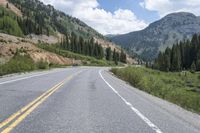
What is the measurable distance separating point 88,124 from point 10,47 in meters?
85.9

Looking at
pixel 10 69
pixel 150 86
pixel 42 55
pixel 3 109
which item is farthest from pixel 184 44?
pixel 3 109

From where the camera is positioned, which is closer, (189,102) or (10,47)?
(189,102)

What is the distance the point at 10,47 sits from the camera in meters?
91.3

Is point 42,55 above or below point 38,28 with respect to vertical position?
below

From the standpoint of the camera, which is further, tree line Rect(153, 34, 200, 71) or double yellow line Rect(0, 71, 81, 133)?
tree line Rect(153, 34, 200, 71)

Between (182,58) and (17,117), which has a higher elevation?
(182,58)

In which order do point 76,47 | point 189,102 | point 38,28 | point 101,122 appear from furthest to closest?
1. point 38,28
2. point 76,47
3. point 189,102
4. point 101,122

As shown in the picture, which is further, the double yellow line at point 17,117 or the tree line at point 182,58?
the tree line at point 182,58

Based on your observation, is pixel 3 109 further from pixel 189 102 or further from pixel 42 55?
pixel 42 55

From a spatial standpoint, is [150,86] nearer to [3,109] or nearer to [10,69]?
[3,109]

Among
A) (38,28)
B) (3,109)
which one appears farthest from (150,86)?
(38,28)

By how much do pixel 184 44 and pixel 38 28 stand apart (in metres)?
92.7

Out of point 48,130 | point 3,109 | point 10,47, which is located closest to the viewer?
point 48,130

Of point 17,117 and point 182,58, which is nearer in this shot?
point 17,117
